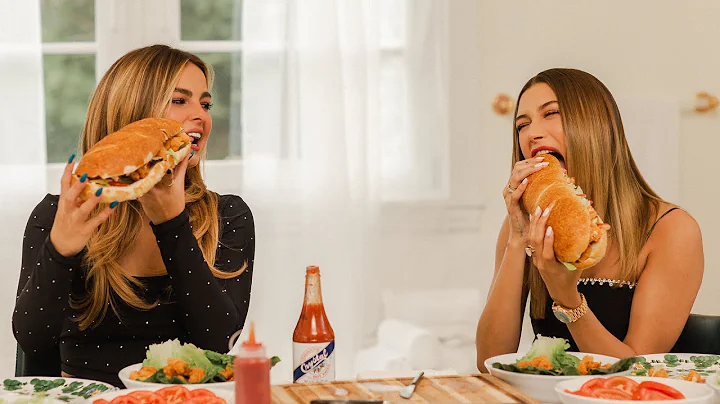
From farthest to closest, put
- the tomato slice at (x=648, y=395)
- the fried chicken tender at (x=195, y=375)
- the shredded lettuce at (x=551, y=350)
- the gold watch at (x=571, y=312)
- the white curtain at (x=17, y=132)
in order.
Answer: the white curtain at (x=17, y=132)
the gold watch at (x=571, y=312)
the shredded lettuce at (x=551, y=350)
the fried chicken tender at (x=195, y=375)
the tomato slice at (x=648, y=395)

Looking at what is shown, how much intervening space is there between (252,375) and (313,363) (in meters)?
0.32

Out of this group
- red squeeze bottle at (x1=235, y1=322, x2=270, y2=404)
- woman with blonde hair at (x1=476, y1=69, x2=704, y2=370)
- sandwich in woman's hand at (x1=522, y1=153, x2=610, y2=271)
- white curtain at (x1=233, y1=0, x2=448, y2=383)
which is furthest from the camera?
white curtain at (x1=233, y1=0, x2=448, y2=383)

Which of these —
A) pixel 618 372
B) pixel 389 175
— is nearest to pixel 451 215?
pixel 389 175

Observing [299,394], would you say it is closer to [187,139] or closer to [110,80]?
[187,139]

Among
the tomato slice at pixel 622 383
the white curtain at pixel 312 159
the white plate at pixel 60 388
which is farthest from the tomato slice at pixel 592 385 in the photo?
the white curtain at pixel 312 159

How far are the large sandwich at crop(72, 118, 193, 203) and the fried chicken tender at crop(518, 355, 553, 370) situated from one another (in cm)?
75

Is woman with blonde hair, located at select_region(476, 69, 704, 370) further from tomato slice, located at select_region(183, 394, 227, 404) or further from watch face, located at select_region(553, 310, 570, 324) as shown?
tomato slice, located at select_region(183, 394, 227, 404)

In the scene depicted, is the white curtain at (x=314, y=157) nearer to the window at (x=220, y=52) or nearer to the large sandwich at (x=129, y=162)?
the window at (x=220, y=52)

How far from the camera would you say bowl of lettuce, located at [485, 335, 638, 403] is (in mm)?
1372

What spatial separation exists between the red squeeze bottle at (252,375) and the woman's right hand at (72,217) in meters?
0.54

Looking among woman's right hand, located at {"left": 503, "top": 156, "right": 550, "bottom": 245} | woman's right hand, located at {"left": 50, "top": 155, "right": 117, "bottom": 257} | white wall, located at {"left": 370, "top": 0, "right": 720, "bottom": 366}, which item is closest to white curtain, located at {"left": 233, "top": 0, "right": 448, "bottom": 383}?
white wall, located at {"left": 370, "top": 0, "right": 720, "bottom": 366}

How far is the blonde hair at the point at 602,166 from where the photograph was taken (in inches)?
76.5

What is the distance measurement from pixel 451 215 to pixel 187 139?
168 cm

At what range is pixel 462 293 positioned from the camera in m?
3.28
